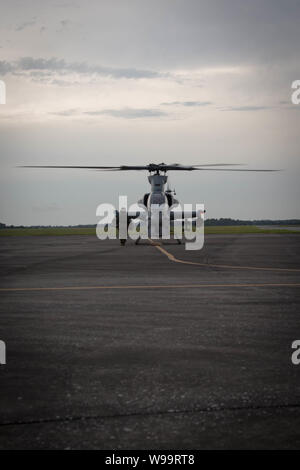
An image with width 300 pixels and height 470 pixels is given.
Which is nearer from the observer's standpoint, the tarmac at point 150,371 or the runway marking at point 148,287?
the tarmac at point 150,371

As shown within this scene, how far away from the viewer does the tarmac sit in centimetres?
401

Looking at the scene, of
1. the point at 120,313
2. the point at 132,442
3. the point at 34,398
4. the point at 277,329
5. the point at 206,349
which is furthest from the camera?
the point at 120,313

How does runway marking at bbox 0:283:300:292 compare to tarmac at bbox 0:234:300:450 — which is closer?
tarmac at bbox 0:234:300:450

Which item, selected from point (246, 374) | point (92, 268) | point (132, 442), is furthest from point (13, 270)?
point (132, 442)

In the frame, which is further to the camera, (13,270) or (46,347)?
(13,270)

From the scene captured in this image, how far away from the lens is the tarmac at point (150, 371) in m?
4.01

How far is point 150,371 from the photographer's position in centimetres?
566

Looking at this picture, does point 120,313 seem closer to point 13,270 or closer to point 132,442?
point 132,442

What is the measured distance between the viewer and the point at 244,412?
4410 millimetres

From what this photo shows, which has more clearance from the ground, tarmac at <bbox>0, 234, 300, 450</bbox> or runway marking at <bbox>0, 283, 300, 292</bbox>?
runway marking at <bbox>0, 283, 300, 292</bbox>

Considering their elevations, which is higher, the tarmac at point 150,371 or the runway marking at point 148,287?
the runway marking at point 148,287

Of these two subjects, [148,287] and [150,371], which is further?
[148,287]

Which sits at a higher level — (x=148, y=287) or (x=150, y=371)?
(x=148, y=287)
